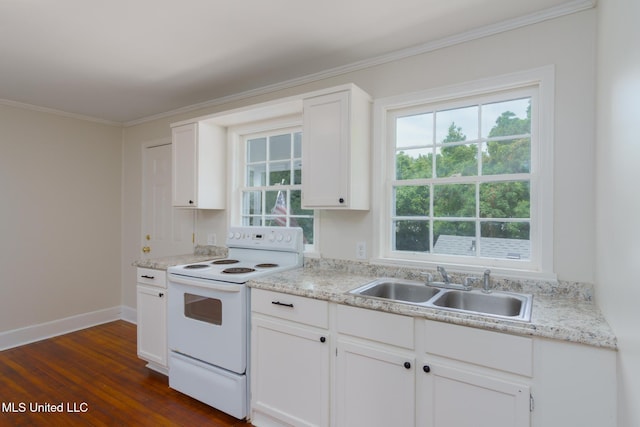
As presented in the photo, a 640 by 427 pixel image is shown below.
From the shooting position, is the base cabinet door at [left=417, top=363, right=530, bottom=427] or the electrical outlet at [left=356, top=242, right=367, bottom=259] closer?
the base cabinet door at [left=417, top=363, right=530, bottom=427]

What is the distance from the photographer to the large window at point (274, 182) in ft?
9.71

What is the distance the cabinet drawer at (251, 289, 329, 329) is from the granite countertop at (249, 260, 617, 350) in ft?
0.13

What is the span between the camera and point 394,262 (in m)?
2.33

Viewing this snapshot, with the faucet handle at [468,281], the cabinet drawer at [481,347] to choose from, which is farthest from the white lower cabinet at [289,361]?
the faucet handle at [468,281]

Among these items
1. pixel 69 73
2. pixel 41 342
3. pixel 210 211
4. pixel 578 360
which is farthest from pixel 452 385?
pixel 41 342

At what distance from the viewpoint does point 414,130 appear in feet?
7.79

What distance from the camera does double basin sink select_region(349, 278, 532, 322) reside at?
5.77 ft

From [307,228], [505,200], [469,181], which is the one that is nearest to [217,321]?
[307,228]

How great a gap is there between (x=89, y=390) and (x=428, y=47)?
3444mm

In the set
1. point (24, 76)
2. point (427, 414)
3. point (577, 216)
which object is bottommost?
point (427, 414)

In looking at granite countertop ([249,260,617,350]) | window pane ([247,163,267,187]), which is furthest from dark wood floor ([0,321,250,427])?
window pane ([247,163,267,187])

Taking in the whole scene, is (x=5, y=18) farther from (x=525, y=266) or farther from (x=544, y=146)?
(x=525, y=266)

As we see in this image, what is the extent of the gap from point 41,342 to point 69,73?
271cm

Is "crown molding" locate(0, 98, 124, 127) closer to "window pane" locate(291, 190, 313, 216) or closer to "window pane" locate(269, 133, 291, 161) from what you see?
"window pane" locate(269, 133, 291, 161)
